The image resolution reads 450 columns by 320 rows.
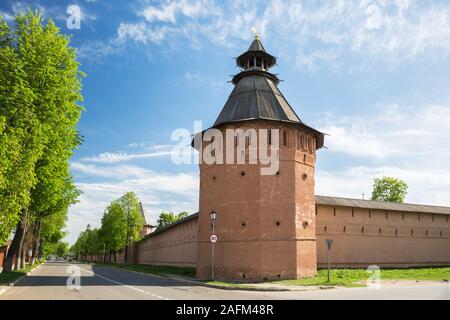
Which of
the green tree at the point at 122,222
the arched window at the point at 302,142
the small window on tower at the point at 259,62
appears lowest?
the green tree at the point at 122,222

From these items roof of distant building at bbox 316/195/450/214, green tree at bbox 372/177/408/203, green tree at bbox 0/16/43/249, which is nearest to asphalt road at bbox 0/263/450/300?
green tree at bbox 0/16/43/249

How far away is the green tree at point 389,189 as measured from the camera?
188 ft

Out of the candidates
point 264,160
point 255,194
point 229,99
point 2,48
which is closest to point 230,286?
point 255,194

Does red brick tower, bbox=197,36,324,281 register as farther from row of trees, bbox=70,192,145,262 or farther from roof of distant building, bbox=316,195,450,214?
row of trees, bbox=70,192,145,262

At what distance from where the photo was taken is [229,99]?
2805 centimetres

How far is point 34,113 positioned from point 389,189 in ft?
171

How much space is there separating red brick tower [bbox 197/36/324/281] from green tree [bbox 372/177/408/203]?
36.5 metres

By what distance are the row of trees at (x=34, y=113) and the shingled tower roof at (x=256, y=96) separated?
371 inches

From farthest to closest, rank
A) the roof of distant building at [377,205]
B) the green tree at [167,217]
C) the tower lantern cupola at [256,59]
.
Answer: the green tree at [167,217]
the roof of distant building at [377,205]
the tower lantern cupola at [256,59]

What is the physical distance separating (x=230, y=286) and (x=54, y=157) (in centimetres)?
1128

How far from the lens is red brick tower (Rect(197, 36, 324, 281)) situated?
22.8m

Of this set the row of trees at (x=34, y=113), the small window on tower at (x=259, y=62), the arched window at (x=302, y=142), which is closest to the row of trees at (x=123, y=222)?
the row of trees at (x=34, y=113)

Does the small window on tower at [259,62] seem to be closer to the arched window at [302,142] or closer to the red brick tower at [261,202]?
the red brick tower at [261,202]
